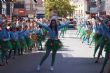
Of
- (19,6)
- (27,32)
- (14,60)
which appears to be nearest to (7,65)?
(14,60)

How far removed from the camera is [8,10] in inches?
2089

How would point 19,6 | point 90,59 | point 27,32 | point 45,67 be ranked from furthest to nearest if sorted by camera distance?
point 19,6 < point 27,32 < point 90,59 < point 45,67

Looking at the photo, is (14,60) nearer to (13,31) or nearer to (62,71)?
(13,31)

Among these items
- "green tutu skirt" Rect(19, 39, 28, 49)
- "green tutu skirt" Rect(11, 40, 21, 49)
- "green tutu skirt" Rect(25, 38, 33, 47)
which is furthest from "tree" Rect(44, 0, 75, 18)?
"green tutu skirt" Rect(11, 40, 21, 49)

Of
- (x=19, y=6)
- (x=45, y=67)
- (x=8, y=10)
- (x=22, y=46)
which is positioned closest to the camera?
(x=45, y=67)

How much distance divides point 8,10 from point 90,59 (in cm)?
3173

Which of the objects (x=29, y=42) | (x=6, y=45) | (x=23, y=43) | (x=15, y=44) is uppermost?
(x=6, y=45)

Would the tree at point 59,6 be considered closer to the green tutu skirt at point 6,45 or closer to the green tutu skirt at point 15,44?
the green tutu skirt at point 15,44

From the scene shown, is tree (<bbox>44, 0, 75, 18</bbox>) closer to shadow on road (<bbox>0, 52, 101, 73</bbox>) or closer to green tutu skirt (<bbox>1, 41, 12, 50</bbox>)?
shadow on road (<bbox>0, 52, 101, 73</bbox>)

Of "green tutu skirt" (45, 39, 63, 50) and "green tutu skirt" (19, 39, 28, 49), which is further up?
"green tutu skirt" (45, 39, 63, 50)

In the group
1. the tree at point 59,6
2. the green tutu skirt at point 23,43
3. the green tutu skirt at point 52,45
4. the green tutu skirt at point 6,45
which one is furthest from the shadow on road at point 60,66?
the tree at point 59,6

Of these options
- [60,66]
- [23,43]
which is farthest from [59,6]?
[60,66]

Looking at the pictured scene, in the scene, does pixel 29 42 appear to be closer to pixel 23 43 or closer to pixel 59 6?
pixel 23 43

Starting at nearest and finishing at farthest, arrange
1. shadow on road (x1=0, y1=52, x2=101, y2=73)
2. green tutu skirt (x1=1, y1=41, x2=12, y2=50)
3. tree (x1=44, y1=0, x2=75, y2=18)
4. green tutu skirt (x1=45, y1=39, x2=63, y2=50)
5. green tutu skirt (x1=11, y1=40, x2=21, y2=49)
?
green tutu skirt (x1=45, y1=39, x2=63, y2=50)
shadow on road (x1=0, y1=52, x2=101, y2=73)
green tutu skirt (x1=1, y1=41, x2=12, y2=50)
green tutu skirt (x1=11, y1=40, x2=21, y2=49)
tree (x1=44, y1=0, x2=75, y2=18)
